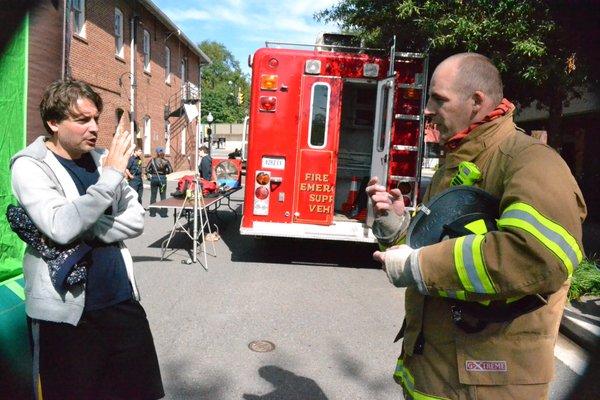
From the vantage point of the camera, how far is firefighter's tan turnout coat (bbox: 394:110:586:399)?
52.4 inches

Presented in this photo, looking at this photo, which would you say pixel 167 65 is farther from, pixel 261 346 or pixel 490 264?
pixel 490 264

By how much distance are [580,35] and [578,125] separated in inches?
491

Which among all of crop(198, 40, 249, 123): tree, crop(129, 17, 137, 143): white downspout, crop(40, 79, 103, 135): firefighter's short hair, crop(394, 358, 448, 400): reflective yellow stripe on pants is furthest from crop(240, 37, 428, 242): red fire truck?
crop(198, 40, 249, 123): tree

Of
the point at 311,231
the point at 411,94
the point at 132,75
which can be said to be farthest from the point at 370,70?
the point at 132,75

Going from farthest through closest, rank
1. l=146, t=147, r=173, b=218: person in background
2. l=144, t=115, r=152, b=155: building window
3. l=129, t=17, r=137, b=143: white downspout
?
1. l=144, t=115, r=152, b=155: building window
2. l=129, t=17, r=137, b=143: white downspout
3. l=146, t=147, r=173, b=218: person in background

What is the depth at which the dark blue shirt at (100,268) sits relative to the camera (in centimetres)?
219

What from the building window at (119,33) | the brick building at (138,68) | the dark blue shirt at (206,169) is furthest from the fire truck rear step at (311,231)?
the building window at (119,33)

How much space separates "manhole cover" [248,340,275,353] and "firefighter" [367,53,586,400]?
2.42 metres

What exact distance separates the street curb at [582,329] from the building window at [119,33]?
18.7 meters

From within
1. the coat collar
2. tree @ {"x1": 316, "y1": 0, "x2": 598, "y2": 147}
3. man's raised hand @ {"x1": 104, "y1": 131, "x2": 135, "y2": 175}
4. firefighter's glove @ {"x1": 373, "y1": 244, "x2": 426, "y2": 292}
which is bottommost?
firefighter's glove @ {"x1": 373, "y1": 244, "x2": 426, "y2": 292}

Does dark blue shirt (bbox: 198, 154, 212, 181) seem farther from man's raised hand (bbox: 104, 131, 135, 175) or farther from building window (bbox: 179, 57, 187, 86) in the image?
building window (bbox: 179, 57, 187, 86)

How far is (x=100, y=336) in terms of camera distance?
2215 millimetres

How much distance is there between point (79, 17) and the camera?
16.0 metres

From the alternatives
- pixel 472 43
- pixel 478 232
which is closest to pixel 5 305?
pixel 478 232
